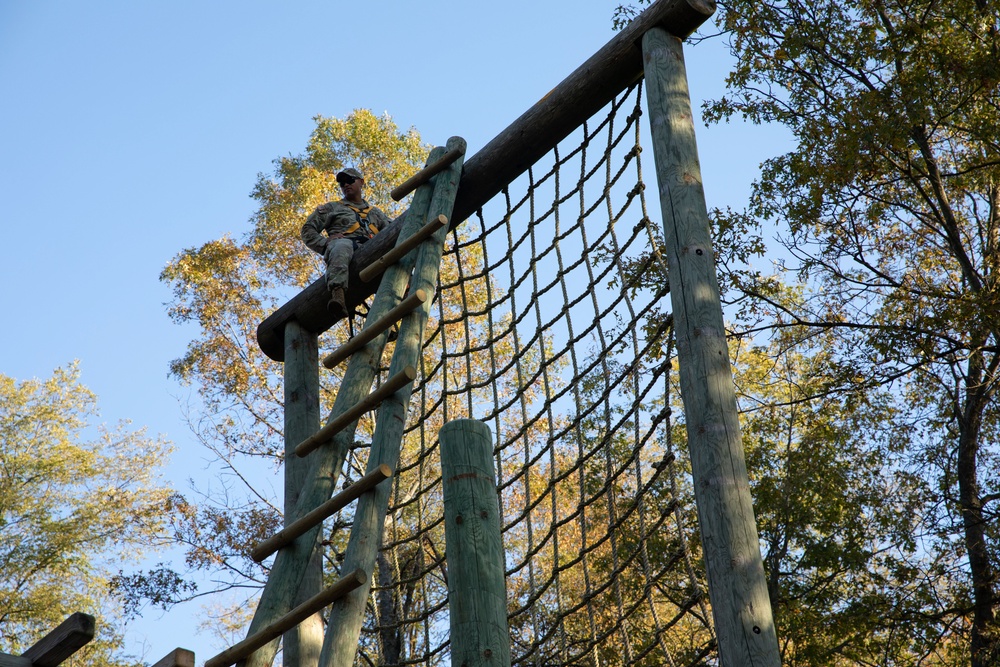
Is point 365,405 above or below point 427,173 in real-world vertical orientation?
below

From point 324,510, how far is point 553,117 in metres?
1.56

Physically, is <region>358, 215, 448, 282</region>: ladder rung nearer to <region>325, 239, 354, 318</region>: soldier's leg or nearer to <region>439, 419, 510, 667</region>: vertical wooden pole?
<region>325, 239, 354, 318</region>: soldier's leg

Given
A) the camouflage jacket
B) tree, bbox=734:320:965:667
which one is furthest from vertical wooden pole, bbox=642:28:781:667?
tree, bbox=734:320:965:667

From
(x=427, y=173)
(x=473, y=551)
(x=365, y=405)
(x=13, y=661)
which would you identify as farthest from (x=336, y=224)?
(x=473, y=551)

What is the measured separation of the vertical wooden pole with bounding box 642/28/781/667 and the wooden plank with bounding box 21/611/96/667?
1562 mm

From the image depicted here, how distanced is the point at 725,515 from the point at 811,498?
5.43 meters

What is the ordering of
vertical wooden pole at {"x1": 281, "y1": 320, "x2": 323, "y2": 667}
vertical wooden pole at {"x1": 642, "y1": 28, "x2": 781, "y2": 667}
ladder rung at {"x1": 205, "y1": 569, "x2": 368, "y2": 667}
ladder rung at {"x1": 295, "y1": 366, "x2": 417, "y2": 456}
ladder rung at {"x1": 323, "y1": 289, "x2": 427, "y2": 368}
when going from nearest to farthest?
ladder rung at {"x1": 205, "y1": 569, "x2": 368, "y2": 667}, vertical wooden pole at {"x1": 642, "y1": 28, "x2": 781, "y2": 667}, ladder rung at {"x1": 295, "y1": 366, "x2": 417, "y2": 456}, ladder rung at {"x1": 323, "y1": 289, "x2": 427, "y2": 368}, vertical wooden pole at {"x1": 281, "y1": 320, "x2": 323, "y2": 667}

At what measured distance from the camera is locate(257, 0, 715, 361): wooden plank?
2.96m

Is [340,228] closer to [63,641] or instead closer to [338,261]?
[338,261]

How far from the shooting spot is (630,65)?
3.05m

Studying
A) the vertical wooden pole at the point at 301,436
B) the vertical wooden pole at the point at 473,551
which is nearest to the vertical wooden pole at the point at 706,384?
the vertical wooden pole at the point at 473,551

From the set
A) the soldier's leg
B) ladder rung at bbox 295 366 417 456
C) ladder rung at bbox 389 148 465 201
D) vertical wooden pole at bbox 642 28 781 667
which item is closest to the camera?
vertical wooden pole at bbox 642 28 781 667

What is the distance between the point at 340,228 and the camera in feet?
13.1

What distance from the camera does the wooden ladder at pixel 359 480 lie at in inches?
78.6
